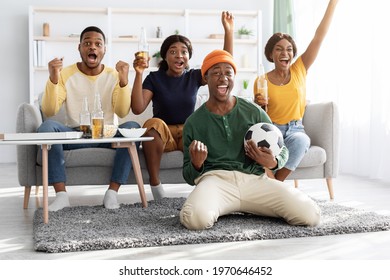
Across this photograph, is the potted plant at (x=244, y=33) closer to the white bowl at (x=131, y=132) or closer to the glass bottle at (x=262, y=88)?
the glass bottle at (x=262, y=88)

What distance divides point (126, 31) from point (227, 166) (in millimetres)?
4592

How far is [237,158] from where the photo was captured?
2.62 m

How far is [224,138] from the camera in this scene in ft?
8.66

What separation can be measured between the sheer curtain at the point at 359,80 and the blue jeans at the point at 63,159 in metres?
2.27

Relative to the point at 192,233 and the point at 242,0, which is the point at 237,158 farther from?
the point at 242,0

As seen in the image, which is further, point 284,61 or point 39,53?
point 39,53

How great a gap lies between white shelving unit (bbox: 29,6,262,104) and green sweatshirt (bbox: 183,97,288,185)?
13.5 ft

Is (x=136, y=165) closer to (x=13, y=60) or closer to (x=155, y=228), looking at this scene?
(x=155, y=228)

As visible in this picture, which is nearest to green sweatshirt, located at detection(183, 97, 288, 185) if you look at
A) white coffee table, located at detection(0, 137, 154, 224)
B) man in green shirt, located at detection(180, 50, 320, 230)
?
man in green shirt, located at detection(180, 50, 320, 230)

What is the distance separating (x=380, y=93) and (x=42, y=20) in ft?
13.6

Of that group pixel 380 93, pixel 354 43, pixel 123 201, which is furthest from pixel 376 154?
pixel 123 201

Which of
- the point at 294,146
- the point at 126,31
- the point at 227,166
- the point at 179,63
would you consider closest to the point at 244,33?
the point at 126,31

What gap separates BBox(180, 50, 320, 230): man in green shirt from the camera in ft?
8.07

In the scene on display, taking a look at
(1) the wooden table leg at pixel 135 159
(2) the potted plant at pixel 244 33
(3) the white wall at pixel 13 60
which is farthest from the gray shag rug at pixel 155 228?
(2) the potted plant at pixel 244 33
